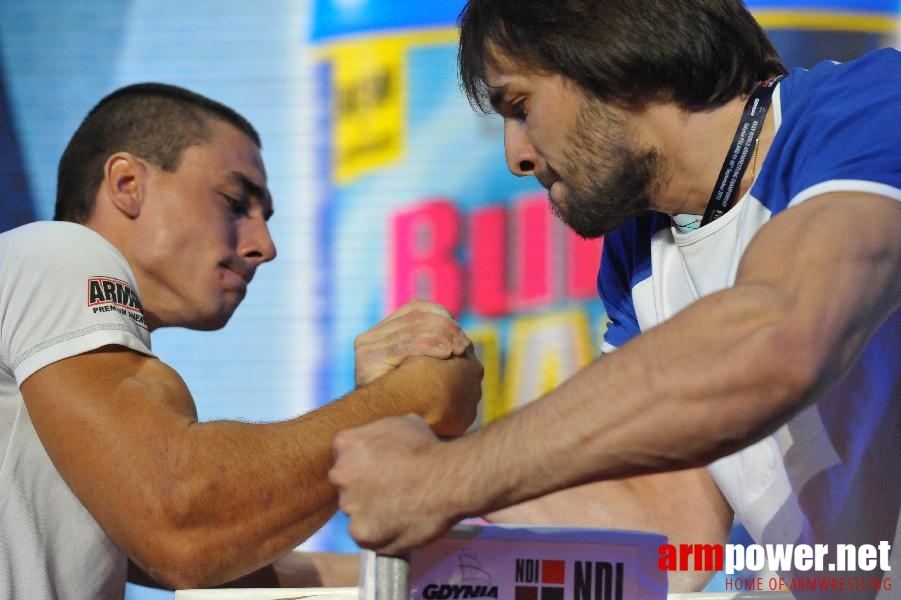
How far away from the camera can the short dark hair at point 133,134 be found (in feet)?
7.56

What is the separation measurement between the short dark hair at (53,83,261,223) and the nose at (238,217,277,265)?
8.7 inches

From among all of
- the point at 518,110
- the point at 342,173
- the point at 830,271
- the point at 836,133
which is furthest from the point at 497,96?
the point at 342,173

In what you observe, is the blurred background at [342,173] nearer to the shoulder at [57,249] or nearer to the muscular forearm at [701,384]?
the shoulder at [57,249]

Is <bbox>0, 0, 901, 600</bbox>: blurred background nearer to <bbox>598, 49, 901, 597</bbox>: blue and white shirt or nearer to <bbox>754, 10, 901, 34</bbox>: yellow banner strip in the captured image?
<bbox>754, 10, 901, 34</bbox>: yellow banner strip

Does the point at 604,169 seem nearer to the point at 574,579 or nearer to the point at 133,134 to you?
the point at 574,579

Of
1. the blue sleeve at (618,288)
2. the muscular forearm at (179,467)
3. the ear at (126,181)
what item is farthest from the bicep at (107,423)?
the blue sleeve at (618,288)

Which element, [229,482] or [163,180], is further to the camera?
[163,180]

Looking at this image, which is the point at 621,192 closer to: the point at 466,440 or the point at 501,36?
the point at 501,36

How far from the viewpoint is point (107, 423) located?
1614 mm

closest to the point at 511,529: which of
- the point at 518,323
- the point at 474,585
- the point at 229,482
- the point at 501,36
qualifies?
the point at 474,585

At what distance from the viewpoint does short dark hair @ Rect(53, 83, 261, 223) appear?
230 centimetres

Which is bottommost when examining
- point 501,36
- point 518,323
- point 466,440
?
point 518,323

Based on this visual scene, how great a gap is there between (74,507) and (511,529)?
0.95 meters

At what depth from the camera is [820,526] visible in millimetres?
1652
